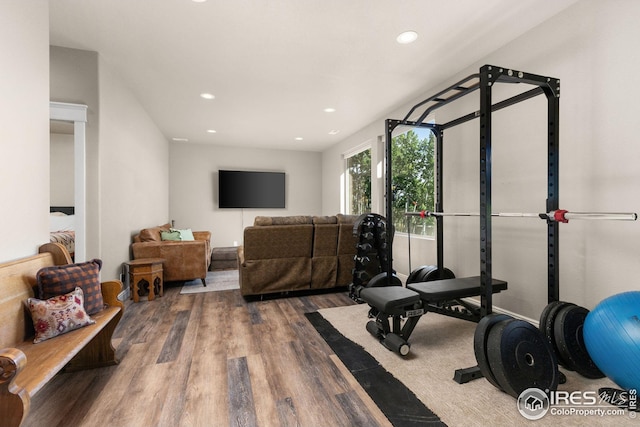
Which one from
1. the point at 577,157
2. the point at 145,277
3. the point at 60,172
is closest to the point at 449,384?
the point at 577,157

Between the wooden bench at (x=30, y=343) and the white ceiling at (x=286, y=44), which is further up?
the white ceiling at (x=286, y=44)

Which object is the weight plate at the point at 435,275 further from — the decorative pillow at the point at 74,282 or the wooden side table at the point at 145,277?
the wooden side table at the point at 145,277

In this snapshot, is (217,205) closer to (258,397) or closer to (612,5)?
(258,397)

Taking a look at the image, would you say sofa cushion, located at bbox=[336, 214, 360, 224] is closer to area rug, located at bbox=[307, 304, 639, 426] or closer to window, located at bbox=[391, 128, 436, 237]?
window, located at bbox=[391, 128, 436, 237]

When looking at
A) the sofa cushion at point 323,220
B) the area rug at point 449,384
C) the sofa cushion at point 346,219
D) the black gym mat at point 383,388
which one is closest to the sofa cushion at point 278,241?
the sofa cushion at point 323,220

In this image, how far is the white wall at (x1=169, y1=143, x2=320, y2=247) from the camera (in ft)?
22.1

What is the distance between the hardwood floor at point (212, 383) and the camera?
1456 millimetres

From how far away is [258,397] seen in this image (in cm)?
161

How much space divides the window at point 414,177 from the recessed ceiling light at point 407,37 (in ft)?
5.00

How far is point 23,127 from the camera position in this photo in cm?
173

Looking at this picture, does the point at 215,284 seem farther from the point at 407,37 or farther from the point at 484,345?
the point at 407,37

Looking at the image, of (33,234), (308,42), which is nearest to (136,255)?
(33,234)

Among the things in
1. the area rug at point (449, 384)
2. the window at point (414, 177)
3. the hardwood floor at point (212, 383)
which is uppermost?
the window at point (414, 177)

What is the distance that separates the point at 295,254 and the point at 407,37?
261cm
